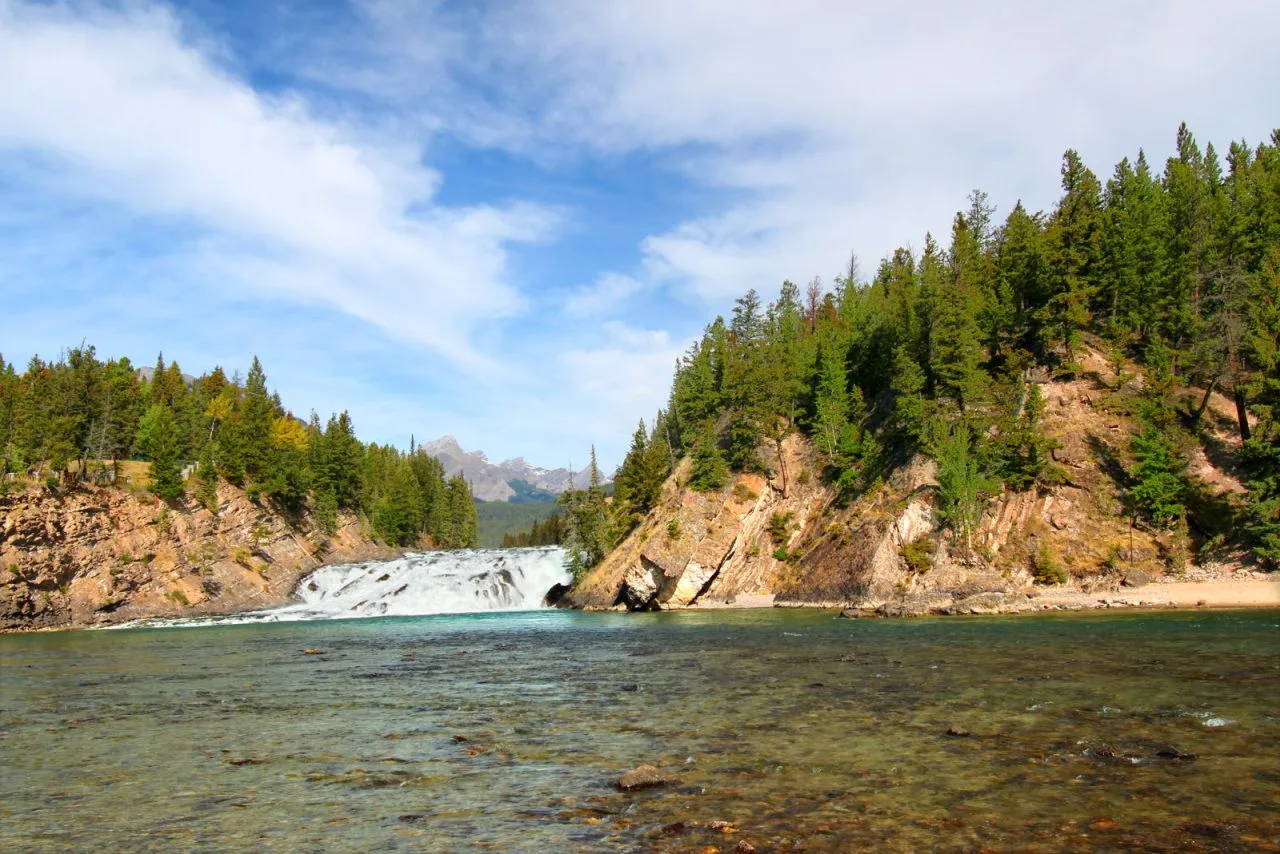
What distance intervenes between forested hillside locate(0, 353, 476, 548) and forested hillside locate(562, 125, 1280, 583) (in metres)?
46.7

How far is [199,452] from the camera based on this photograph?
117000 mm

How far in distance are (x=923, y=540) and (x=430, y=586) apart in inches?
2170

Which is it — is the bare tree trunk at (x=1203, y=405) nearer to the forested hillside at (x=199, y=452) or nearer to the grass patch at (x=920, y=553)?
the grass patch at (x=920, y=553)

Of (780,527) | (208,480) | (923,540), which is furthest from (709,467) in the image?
(208,480)

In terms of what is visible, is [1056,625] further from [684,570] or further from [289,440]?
[289,440]

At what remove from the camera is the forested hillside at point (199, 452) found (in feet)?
293

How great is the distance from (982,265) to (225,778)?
85698 millimetres

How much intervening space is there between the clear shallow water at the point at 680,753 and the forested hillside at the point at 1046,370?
32.0 m

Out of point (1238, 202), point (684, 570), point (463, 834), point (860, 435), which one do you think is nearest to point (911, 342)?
point (860, 435)

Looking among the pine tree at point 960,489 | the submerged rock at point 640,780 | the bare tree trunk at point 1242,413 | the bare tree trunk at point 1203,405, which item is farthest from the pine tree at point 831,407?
the submerged rock at point 640,780

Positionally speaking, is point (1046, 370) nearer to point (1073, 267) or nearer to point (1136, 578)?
point (1073, 267)

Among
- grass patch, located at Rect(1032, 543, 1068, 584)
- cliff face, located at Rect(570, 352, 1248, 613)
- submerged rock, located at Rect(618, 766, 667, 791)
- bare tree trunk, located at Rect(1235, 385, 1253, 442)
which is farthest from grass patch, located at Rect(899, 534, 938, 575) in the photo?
submerged rock, located at Rect(618, 766, 667, 791)

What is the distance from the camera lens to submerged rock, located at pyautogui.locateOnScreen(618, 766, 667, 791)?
11.1m

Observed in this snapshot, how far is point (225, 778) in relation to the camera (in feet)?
40.2
